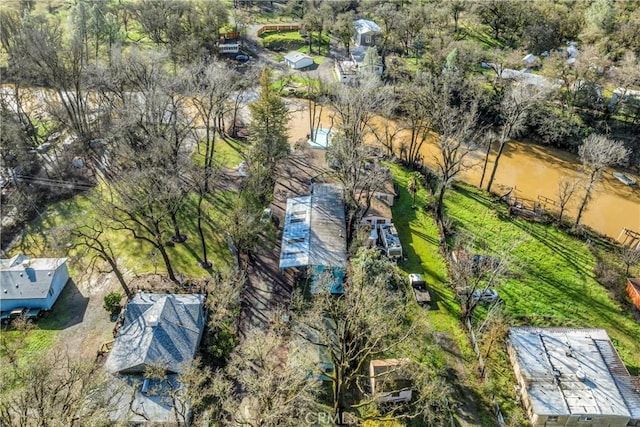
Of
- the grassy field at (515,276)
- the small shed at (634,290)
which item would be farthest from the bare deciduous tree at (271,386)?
the small shed at (634,290)

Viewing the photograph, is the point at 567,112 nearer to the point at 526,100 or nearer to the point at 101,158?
the point at 526,100

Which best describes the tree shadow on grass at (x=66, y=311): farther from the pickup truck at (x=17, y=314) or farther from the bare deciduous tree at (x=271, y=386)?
the bare deciduous tree at (x=271, y=386)

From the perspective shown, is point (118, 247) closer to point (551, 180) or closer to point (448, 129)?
point (448, 129)

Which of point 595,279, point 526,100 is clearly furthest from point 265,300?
point 526,100

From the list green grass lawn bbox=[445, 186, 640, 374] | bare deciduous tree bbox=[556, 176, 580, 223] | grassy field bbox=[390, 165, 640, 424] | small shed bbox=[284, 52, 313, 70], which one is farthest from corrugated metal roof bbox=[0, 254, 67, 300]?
small shed bbox=[284, 52, 313, 70]

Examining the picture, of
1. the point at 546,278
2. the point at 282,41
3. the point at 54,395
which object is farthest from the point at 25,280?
the point at 282,41
